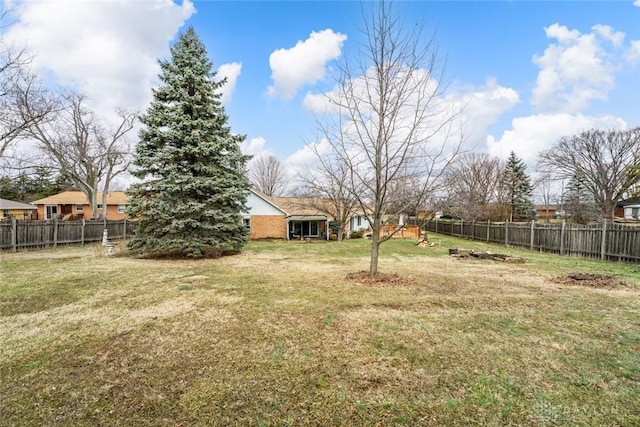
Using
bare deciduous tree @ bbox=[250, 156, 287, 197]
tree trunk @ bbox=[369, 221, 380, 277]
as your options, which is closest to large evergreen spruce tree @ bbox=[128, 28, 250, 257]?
tree trunk @ bbox=[369, 221, 380, 277]

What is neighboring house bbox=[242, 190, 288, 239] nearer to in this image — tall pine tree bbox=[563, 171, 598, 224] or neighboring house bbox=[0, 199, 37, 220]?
neighboring house bbox=[0, 199, 37, 220]

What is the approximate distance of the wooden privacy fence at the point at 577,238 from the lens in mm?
10703

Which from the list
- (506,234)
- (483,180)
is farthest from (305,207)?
(483,180)

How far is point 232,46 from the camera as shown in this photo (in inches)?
459

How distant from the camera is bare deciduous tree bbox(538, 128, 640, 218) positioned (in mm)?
27547

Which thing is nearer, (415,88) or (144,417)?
(144,417)

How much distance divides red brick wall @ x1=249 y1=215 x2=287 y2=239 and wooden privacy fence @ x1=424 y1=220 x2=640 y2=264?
13901 millimetres

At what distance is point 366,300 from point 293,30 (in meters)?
9.99

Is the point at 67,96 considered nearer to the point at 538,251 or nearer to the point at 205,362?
the point at 205,362

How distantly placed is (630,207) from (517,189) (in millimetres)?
17365

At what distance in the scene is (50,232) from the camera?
48.4ft

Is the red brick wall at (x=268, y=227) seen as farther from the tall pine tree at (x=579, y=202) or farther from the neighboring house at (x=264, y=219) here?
the tall pine tree at (x=579, y=202)

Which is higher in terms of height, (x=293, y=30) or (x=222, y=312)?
(x=293, y=30)

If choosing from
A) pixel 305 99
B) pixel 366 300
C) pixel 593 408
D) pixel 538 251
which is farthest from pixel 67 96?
pixel 538 251
